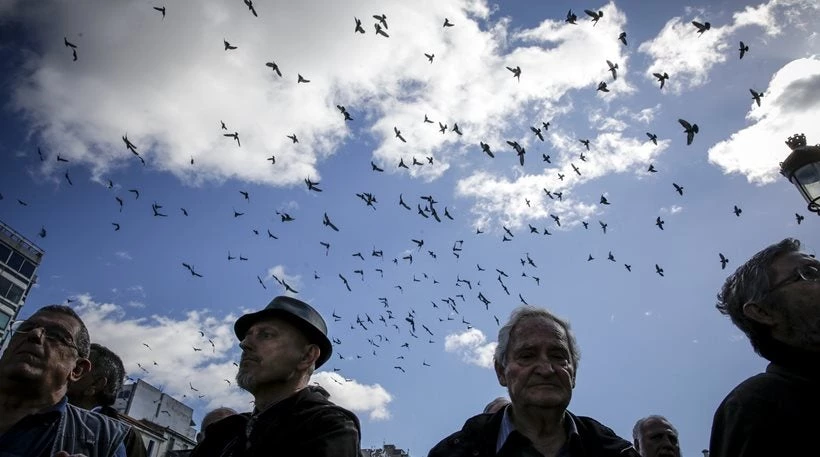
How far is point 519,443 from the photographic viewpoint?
2.60 meters

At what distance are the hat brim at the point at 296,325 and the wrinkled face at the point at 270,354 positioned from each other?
4 centimetres

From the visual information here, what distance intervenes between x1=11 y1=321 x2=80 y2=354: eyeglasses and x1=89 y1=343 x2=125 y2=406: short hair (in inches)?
51.2

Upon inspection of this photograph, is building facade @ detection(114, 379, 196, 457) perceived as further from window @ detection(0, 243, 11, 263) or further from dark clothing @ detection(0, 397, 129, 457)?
dark clothing @ detection(0, 397, 129, 457)

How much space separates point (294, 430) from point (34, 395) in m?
1.45

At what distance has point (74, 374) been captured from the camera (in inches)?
117

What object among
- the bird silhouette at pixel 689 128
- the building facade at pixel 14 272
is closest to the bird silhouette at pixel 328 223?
the bird silhouette at pixel 689 128

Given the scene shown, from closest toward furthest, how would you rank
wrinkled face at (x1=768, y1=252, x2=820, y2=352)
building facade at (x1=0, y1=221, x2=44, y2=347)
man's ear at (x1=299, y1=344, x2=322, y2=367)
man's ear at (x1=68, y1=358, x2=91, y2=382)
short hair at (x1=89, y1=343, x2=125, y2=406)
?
wrinkled face at (x1=768, y1=252, x2=820, y2=352)
man's ear at (x1=68, y1=358, x2=91, y2=382)
man's ear at (x1=299, y1=344, x2=322, y2=367)
short hair at (x1=89, y1=343, x2=125, y2=406)
building facade at (x1=0, y1=221, x2=44, y2=347)

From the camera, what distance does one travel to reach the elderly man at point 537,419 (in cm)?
257

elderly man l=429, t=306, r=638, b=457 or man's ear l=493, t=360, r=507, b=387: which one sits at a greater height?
man's ear l=493, t=360, r=507, b=387

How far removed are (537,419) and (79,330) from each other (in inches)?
108

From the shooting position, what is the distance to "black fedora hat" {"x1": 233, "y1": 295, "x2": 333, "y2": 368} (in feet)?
11.5

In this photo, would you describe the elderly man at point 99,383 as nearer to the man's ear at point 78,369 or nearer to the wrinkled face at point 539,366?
the man's ear at point 78,369

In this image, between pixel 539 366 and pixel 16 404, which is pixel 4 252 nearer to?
pixel 16 404

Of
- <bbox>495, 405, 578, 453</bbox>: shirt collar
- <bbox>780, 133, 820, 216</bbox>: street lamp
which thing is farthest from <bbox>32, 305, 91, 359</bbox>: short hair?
<bbox>780, 133, 820, 216</bbox>: street lamp
